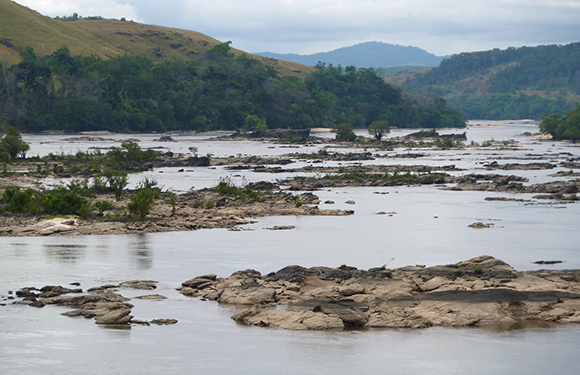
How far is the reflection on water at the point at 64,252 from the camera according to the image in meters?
21.2

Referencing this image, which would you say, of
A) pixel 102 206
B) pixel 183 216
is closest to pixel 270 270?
pixel 183 216

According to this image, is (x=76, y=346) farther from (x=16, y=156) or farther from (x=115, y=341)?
(x=16, y=156)

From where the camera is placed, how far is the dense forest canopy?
12388 cm

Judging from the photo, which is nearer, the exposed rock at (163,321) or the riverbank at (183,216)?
the exposed rock at (163,321)

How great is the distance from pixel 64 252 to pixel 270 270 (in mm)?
7031

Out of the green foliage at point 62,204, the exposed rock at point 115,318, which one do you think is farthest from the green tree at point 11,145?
the exposed rock at point 115,318

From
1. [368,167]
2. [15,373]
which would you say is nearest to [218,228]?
[15,373]

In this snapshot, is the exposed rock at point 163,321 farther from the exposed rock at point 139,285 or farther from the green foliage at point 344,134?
the green foliage at point 344,134

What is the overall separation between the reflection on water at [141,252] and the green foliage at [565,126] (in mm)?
91906

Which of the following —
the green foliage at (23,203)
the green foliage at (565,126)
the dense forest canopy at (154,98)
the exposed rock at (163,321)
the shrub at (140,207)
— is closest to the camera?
the exposed rock at (163,321)

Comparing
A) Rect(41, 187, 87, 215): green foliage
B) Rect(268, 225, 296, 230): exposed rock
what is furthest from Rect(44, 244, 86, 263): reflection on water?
Rect(268, 225, 296, 230): exposed rock

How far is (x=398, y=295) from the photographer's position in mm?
16219

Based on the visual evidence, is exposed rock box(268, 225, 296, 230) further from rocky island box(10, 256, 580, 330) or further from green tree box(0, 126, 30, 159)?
green tree box(0, 126, 30, 159)

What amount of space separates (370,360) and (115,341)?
4.83 m
